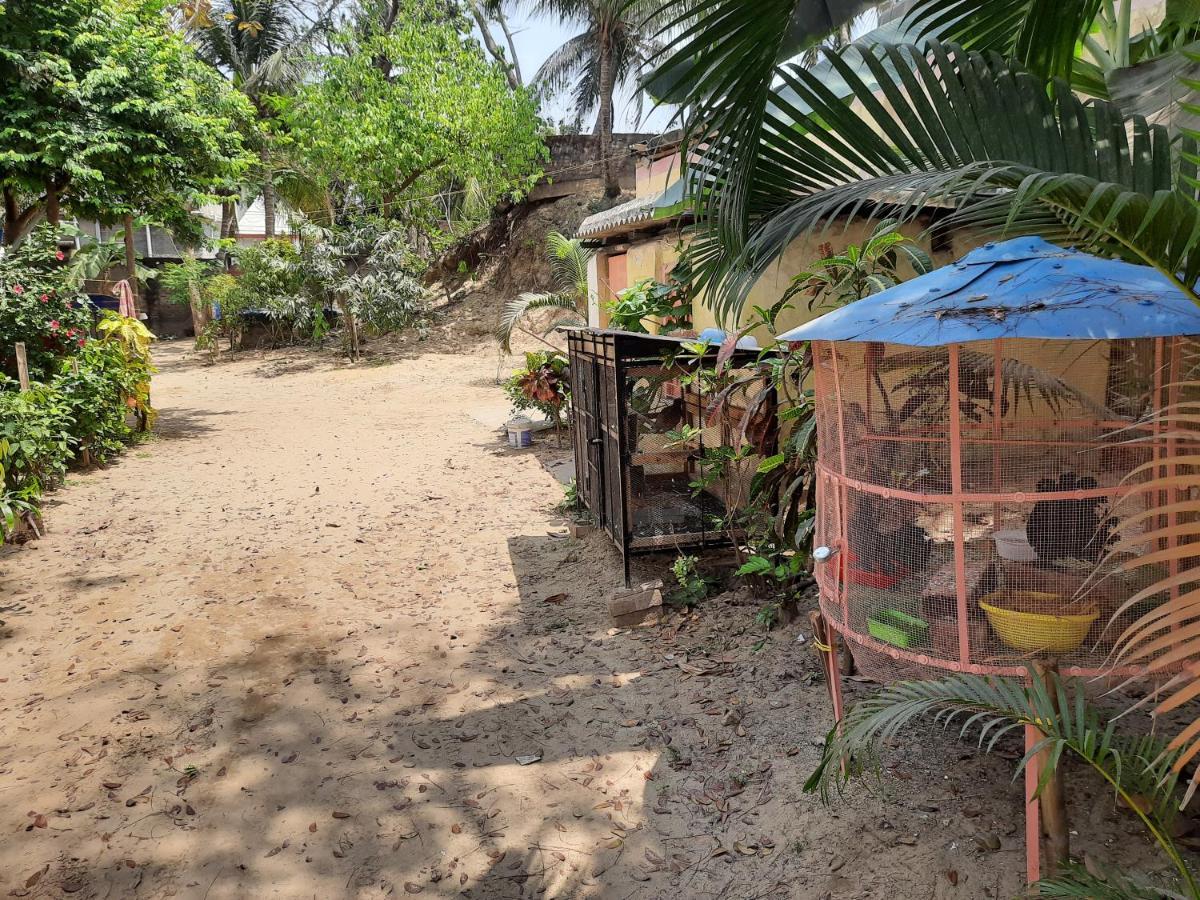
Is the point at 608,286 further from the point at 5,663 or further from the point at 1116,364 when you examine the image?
the point at 1116,364

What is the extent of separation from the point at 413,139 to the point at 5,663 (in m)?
16.1

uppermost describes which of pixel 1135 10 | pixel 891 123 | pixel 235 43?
pixel 235 43

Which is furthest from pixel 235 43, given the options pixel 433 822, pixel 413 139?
pixel 433 822

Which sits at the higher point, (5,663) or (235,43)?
(235,43)

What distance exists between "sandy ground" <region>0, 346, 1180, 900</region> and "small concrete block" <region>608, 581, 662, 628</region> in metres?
0.11

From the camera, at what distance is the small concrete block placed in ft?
16.8

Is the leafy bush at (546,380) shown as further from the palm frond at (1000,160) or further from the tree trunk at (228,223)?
the tree trunk at (228,223)

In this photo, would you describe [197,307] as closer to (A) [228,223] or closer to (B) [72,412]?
(A) [228,223]

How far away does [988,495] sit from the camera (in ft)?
8.23

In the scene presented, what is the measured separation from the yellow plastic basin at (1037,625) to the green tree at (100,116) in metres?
11.5

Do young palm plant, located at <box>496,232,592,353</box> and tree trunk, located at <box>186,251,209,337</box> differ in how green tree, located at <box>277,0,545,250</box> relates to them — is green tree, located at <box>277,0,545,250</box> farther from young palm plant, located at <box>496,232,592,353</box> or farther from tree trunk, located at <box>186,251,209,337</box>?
young palm plant, located at <box>496,232,592,353</box>

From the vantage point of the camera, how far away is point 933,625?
261cm

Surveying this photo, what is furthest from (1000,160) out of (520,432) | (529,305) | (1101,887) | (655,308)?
→ (529,305)

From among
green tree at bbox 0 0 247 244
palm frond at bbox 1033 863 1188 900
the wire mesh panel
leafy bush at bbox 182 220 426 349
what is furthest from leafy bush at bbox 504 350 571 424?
leafy bush at bbox 182 220 426 349
